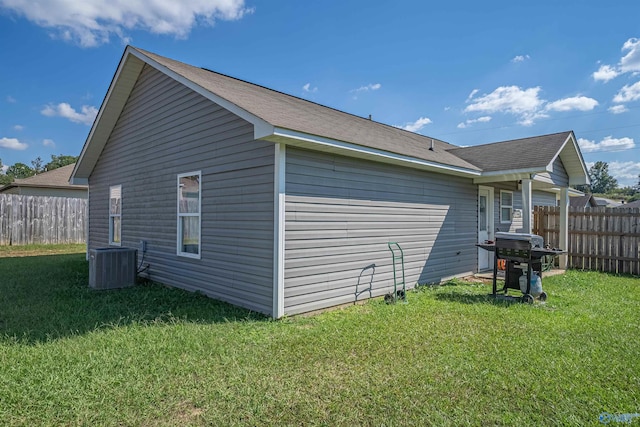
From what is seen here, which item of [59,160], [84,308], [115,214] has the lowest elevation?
[84,308]

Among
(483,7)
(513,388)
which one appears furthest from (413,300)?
(483,7)

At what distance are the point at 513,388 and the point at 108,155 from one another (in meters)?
10.7

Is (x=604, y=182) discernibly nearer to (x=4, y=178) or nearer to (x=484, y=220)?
(x=484, y=220)

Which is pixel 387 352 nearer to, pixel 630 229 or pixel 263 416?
pixel 263 416

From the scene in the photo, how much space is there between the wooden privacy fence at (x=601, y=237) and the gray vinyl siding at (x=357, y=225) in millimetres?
4369

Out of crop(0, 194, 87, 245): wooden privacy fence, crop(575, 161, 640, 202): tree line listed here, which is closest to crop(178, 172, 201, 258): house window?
crop(0, 194, 87, 245): wooden privacy fence

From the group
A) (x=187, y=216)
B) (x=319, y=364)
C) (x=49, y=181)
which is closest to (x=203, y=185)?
(x=187, y=216)

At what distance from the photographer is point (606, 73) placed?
796 inches

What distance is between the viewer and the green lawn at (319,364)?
8.75 ft

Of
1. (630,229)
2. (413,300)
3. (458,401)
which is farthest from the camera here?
(630,229)

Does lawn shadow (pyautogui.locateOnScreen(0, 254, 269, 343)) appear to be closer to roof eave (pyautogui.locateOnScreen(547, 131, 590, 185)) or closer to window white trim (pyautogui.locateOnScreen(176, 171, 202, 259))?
window white trim (pyautogui.locateOnScreen(176, 171, 202, 259))

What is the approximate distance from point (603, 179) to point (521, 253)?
4254 inches

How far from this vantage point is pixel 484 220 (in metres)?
9.54

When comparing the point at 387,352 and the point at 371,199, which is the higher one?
the point at 371,199
